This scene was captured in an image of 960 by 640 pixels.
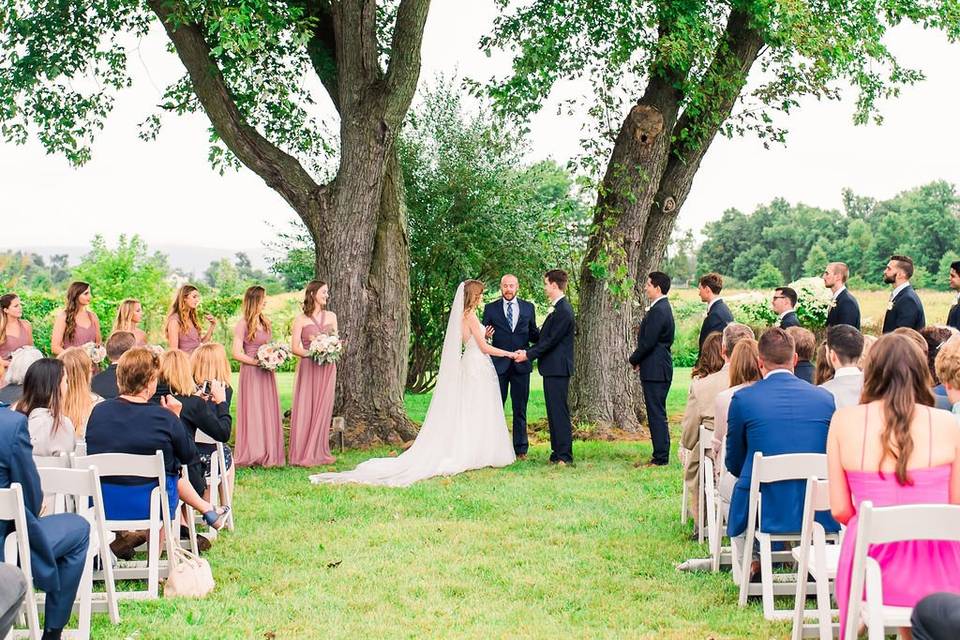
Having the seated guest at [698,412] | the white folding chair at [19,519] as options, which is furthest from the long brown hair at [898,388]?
the white folding chair at [19,519]

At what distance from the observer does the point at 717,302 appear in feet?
35.0

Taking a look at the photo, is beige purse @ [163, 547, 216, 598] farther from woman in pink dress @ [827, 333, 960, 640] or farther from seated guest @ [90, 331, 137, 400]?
woman in pink dress @ [827, 333, 960, 640]

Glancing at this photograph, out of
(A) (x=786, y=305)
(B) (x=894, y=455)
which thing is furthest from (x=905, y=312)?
(B) (x=894, y=455)

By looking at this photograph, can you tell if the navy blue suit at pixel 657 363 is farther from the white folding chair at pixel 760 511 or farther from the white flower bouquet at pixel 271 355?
the white folding chair at pixel 760 511

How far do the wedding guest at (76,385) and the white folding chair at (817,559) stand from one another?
171 inches

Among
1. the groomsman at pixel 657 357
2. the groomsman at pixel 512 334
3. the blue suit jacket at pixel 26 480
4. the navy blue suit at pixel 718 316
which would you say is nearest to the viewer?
the blue suit jacket at pixel 26 480

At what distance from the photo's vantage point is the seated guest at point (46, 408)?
5977 mm

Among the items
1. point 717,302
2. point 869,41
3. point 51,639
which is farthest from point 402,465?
point 869,41

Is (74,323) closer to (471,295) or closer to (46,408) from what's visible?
(471,295)

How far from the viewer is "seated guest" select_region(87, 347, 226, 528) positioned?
6172 mm

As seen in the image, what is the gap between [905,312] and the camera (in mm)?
10703

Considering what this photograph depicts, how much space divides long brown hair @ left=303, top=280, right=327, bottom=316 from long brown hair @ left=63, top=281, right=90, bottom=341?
7.78 feet

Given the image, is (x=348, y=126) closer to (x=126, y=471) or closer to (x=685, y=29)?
(x=685, y=29)

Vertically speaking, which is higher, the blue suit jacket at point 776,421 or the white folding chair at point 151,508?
the blue suit jacket at point 776,421
